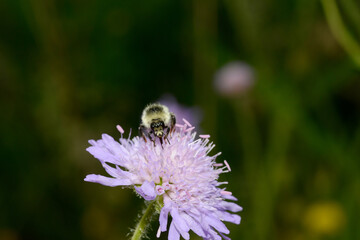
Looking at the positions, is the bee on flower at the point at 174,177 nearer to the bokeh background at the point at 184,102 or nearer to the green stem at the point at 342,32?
the green stem at the point at 342,32

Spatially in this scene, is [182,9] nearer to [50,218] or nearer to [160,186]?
→ [50,218]

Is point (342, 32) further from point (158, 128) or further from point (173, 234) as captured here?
point (173, 234)

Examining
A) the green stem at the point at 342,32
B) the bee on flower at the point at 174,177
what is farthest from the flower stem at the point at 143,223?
the green stem at the point at 342,32

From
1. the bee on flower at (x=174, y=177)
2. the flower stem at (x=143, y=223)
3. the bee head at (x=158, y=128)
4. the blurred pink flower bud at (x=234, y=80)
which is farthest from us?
the blurred pink flower bud at (x=234, y=80)

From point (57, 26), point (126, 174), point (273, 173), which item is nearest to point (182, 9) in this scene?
point (57, 26)

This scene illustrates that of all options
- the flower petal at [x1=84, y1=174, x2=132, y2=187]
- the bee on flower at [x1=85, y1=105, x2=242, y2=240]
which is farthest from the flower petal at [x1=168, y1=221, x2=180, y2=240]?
the flower petal at [x1=84, y1=174, x2=132, y2=187]

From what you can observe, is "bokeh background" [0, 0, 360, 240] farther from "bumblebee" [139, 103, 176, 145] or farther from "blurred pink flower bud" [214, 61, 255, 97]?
"bumblebee" [139, 103, 176, 145]
